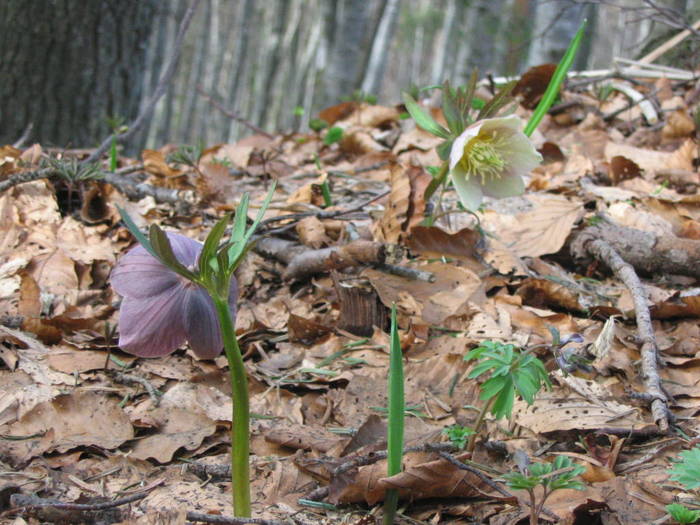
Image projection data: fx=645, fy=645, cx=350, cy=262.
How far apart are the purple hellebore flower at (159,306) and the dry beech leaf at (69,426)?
1.28ft

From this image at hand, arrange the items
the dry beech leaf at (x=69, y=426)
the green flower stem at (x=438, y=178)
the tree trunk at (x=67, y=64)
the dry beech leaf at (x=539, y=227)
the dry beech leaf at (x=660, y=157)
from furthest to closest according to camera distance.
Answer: the tree trunk at (x=67, y=64) < the dry beech leaf at (x=660, y=157) < the dry beech leaf at (x=539, y=227) < the green flower stem at (x=438, y=178) < the dry beech leaf at (x=69, y=426)

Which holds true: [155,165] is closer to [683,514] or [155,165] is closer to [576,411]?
[576,411]

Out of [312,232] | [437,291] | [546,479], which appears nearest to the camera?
[546,479]

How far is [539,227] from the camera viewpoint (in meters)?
1.93

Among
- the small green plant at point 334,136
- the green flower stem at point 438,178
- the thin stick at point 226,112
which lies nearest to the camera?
the green flower stem at point 438,178

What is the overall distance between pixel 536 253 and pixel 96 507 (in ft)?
4.44

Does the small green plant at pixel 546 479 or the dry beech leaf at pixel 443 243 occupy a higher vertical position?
the dry beech leaf at pixel 443 243

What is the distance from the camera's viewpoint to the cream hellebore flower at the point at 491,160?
145cm

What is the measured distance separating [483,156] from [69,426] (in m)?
→ 1.04

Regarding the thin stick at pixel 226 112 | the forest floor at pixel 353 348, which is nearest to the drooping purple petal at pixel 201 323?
the forest floor at pixel 353 348

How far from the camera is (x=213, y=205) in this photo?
2236mm

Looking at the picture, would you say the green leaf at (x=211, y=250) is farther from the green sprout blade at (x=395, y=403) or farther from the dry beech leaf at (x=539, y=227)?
the dry beech leaf at (x=539, y=227)

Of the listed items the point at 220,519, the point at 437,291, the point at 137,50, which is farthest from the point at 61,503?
the point at 137,50

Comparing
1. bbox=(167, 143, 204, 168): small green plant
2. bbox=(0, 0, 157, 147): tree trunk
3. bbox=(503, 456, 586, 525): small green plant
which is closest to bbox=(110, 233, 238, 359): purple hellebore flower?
bbox=(503, 456, 586, 525): small green plant
